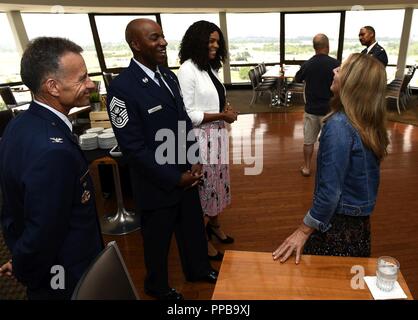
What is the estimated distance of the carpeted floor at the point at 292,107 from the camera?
655cm

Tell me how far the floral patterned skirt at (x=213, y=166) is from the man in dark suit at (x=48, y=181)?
1.13m

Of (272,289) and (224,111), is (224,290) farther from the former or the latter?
(224,111)

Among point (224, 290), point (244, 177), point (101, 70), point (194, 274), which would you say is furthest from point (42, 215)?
point (101, 70)

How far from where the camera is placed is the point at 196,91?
2158mm

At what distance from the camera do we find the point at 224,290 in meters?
1.12

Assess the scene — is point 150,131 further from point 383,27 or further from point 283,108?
point 383,27

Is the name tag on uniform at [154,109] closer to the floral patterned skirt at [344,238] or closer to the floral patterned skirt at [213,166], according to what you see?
the floral patterned skirt at [213,166]

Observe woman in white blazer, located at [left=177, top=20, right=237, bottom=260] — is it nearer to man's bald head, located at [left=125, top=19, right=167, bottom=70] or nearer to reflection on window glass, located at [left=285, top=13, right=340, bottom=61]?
man's bald head, located at [left=125, top=19, right=167, bottom=70]

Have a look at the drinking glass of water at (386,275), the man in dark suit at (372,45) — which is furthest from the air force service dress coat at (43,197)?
the man in dark suit at (372,45)

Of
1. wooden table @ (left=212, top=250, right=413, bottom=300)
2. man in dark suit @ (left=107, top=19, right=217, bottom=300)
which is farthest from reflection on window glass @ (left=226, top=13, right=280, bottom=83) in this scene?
wooden table @ (left=212, top=250, right=413, bottom=300)

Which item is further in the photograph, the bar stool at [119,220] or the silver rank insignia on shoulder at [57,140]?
the bar stool at [119,220]

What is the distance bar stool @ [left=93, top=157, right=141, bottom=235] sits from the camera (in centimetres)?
299

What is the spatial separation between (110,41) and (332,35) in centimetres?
665

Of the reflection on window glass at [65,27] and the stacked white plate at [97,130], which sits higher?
the reflection on window glass at [65,27]
